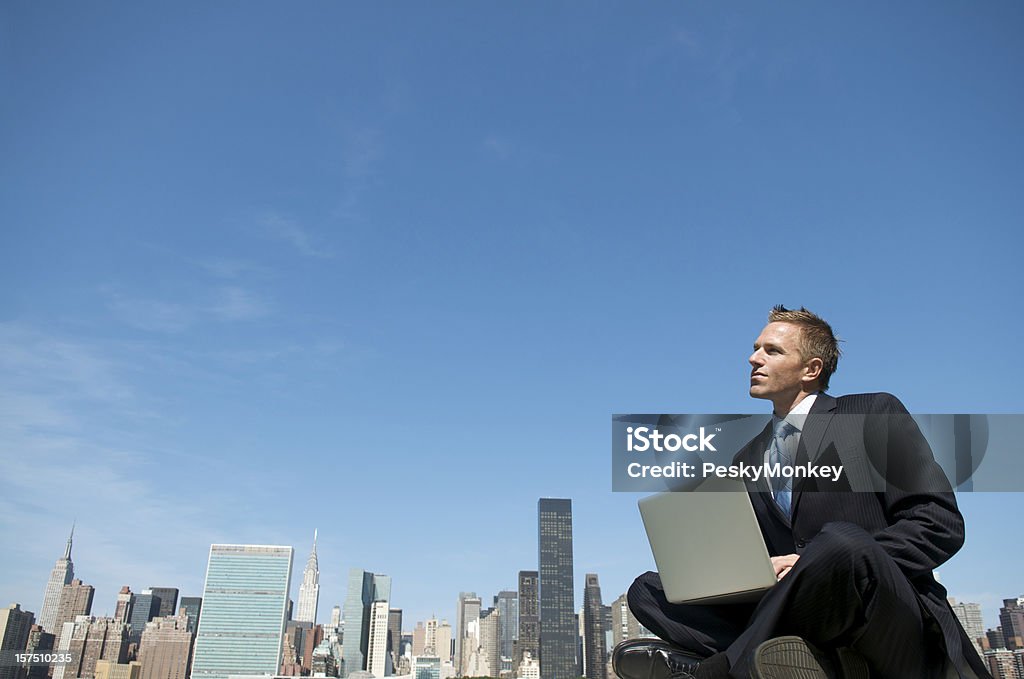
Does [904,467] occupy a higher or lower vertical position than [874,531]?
higher

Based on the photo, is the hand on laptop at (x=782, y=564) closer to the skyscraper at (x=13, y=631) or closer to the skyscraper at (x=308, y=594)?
the skyscraper at (x=13, y=631)

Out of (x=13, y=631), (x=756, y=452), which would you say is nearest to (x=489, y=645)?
(x=13, y=631)

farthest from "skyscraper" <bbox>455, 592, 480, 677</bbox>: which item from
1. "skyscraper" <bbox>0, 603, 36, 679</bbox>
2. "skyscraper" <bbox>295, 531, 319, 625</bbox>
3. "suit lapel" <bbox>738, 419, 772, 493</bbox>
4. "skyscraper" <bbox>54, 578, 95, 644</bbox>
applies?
"suit lapel" <bbox>738, 419, 772, 493</bbox>

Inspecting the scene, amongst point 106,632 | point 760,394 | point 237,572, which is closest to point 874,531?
point 760,394

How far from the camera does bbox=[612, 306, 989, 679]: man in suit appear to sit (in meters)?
1.85

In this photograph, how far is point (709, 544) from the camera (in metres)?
2.18

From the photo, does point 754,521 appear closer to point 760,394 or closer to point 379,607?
point 760,394

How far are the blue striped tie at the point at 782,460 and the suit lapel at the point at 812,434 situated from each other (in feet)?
0.21

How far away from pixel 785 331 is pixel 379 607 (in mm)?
173508

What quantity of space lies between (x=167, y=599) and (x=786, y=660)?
161m

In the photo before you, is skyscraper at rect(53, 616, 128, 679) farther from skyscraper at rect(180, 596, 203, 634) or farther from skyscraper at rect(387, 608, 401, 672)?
skyscraper at rect(387, 608, 401, 672)

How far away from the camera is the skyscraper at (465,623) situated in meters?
160

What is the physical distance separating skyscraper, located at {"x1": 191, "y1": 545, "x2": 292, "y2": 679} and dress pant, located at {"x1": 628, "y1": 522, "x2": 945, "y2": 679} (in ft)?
438

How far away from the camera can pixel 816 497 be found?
2.26 meters
